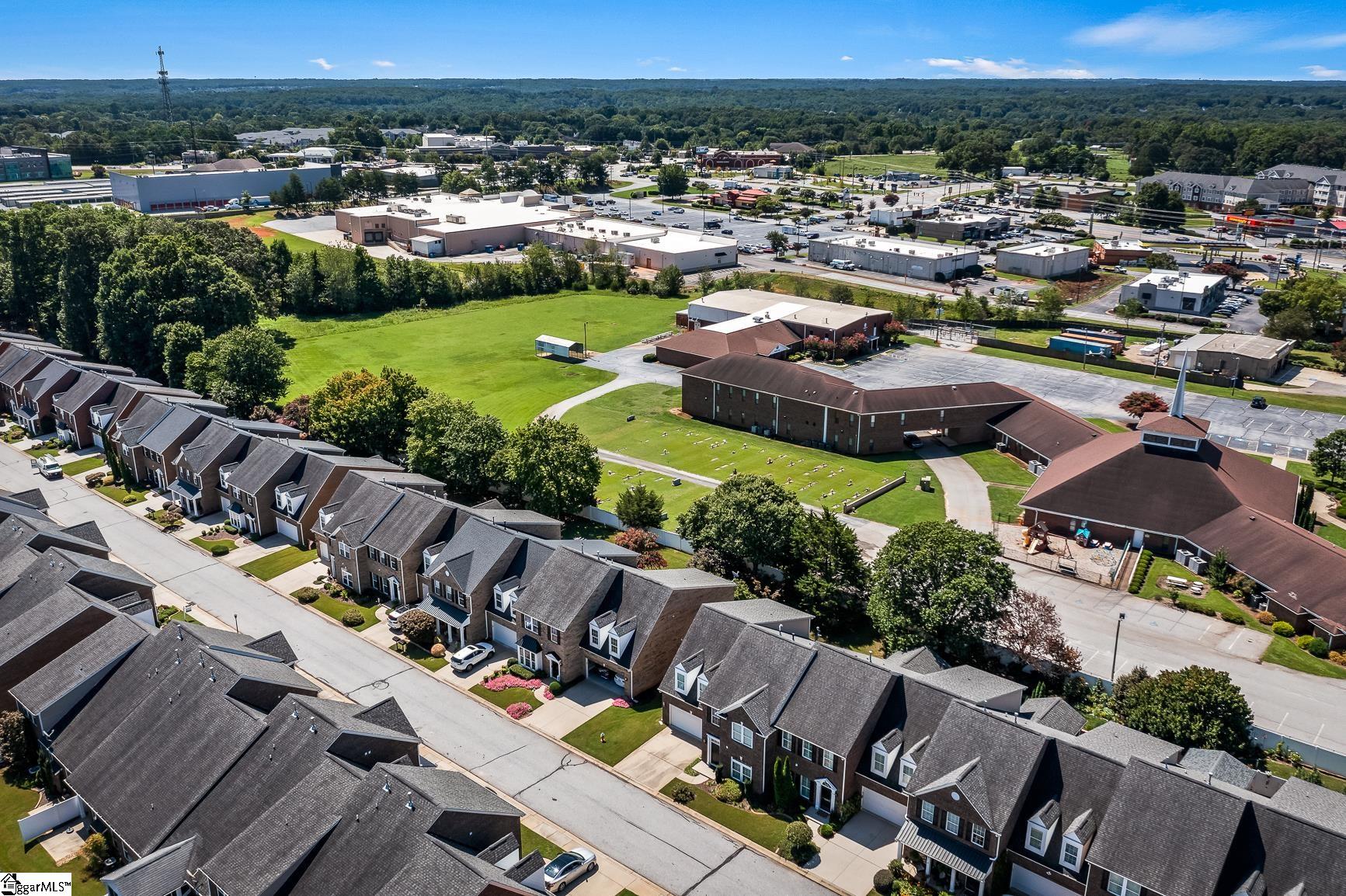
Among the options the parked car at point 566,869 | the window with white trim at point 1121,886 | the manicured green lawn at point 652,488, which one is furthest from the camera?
the manicured green lawn at point 652,488

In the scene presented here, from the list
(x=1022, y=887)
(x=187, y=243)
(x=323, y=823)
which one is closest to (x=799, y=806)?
(x=1022, y=887)

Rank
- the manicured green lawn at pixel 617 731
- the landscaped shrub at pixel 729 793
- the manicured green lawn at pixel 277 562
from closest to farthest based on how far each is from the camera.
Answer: the landscaped shrub at pixel 729 793
the manicured green lawn at pixel 617 731
the manicured green lawn at pixel 277 562

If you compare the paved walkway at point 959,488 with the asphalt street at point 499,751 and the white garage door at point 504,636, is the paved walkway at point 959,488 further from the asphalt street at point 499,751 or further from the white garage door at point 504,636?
the asphalt street at point 499,751

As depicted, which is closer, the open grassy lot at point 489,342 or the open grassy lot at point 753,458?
the open grassy lot at point 753,458

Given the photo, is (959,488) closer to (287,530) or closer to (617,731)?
(617,731)

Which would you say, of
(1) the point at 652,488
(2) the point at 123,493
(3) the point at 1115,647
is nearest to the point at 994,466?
(1) the point at 652,488

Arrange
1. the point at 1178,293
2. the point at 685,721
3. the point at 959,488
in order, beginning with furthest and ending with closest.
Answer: the point at 1178,293, the point at 959,488, the point at 685,721

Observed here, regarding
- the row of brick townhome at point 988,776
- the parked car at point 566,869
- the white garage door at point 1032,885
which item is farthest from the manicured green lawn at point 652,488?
the white garage door at point 1032,885
